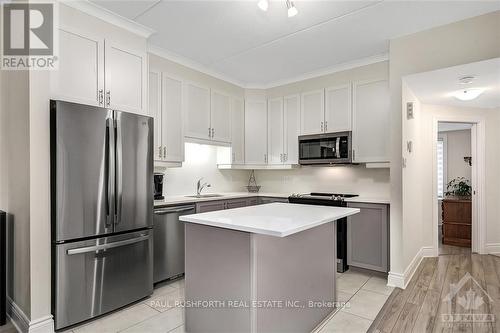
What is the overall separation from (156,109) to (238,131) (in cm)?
154

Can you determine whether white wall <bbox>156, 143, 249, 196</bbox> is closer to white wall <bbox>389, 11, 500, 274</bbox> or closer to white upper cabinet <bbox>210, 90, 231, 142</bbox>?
white upper cabinet <bbox>210, 90, 231, 142</bbox>

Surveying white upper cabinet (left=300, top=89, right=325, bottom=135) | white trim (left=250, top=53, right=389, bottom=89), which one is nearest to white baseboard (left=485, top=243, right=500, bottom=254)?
white upper cabinet (left=300, top=89, right=325, bottom=135)

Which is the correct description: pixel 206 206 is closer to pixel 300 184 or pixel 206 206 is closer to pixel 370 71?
pixel 300 184

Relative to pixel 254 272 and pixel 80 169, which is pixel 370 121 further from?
pixel 80 169

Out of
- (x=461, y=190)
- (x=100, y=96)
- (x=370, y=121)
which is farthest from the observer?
(x=461, y=190)

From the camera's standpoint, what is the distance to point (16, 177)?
7.82ft

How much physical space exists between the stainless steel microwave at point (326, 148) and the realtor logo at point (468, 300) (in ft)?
5.95

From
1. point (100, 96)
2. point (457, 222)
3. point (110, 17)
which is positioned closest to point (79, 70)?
point (100, 96)

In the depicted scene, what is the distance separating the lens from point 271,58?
12.1 ft

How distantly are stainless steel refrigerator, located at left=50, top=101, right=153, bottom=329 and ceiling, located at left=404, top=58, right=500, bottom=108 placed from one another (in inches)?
118

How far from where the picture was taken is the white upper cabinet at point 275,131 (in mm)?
4516

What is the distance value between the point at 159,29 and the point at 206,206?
6.85 ft

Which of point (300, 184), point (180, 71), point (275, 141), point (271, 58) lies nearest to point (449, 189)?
point (300, 184)

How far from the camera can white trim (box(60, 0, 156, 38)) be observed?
2.48 metres
